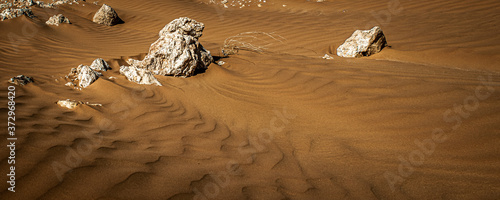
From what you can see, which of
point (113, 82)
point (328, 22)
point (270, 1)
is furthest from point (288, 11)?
point (113, 82)

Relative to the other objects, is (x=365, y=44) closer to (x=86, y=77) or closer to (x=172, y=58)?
(x=172, y=58)

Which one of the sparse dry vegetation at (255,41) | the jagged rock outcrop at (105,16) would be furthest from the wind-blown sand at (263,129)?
the jagged rock outcrop at (105,16)

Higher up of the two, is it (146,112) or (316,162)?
(146,112)

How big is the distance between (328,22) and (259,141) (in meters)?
6.69

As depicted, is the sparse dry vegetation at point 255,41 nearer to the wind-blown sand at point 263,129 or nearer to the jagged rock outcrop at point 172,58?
the wind-blown sand at point 263,129

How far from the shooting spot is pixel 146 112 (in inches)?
97.7

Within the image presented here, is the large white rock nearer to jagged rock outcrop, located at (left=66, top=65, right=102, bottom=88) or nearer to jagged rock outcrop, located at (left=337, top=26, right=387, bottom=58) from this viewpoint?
jagged rock outcrop, located at (left=66, top=65, right=102, bottom=88)

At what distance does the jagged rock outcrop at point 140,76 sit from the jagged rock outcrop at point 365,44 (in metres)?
3.92

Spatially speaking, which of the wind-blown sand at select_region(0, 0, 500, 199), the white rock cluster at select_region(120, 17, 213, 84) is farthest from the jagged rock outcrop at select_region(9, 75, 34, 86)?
the white rock cluster at select_region(120, 17, 213, 84)

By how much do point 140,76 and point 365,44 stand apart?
14.3 feet

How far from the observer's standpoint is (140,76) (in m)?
3.18

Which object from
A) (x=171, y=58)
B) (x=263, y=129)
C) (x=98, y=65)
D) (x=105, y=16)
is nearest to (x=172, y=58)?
(x=171, y=58)

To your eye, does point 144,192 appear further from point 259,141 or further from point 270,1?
point 270,1

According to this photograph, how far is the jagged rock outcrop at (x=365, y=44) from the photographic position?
4.73 meters
